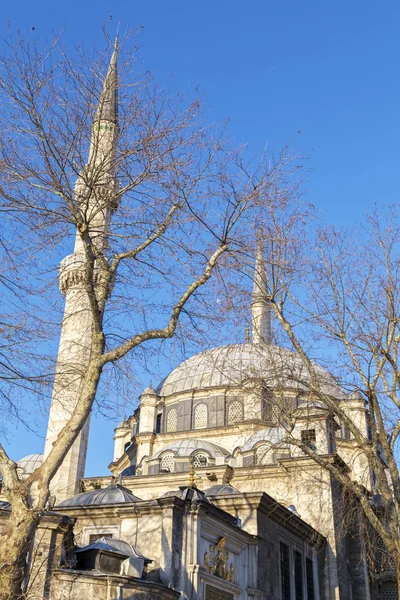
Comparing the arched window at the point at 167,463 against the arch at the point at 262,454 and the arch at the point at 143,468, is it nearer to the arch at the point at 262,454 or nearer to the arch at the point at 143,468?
the arch at the point at 143,468

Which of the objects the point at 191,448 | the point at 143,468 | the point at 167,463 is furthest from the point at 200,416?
the point at 167,463

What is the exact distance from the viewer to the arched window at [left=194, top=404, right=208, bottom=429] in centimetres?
A: 3127

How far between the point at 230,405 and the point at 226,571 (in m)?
15.8

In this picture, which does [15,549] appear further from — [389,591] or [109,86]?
[389,591]

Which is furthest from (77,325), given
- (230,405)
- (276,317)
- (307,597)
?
(276,317)

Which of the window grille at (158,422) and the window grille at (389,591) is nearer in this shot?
the window grille at (389,591)

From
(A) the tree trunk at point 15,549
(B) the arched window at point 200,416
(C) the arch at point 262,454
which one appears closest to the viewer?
(A) the tree trunk at point 15,549

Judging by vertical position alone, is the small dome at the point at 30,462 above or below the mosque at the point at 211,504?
above

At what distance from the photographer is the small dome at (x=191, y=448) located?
27.0 m

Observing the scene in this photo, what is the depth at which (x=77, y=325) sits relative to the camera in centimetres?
2748

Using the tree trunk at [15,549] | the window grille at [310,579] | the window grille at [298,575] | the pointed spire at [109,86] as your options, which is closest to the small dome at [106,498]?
the window grille at [298,575]

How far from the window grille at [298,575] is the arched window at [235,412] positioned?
34.9 feet

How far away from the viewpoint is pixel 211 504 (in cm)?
1522

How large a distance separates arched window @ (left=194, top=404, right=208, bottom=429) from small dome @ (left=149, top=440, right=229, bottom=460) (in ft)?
9.93
